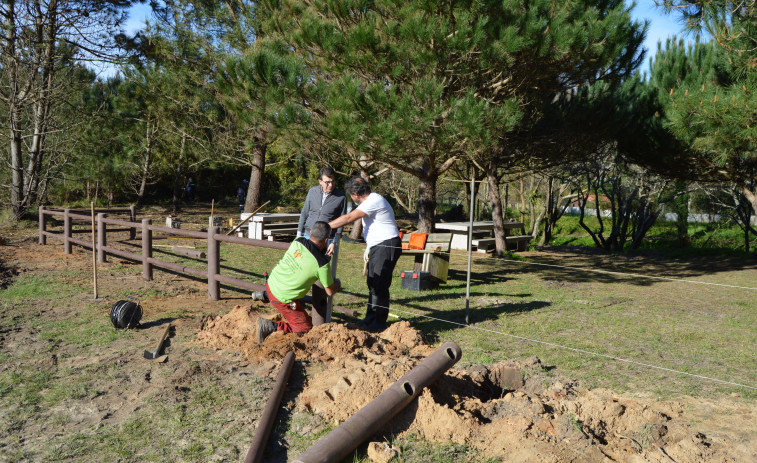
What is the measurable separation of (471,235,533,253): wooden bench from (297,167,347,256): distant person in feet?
29.0

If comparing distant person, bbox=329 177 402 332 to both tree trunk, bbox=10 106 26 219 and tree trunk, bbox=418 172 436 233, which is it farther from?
tree trunk, bbox=10 106 26 219

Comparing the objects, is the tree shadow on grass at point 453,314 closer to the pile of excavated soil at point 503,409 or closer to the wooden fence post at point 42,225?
the pile of excavated soil at point 503,409

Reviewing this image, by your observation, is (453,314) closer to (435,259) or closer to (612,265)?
(435,259)

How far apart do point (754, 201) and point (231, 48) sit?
14098mm

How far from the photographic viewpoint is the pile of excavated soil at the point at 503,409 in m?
3.02

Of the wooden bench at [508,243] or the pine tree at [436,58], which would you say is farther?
the wooden bench at [508,243]

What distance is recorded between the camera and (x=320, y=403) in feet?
11.5

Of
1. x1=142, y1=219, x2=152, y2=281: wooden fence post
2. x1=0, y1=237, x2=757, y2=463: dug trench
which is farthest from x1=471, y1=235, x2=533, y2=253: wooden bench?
x1=0, y1=237, x2=757, y2=463: dug trench

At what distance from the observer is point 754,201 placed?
41.3ft

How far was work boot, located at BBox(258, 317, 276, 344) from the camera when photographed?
4586 millimetres

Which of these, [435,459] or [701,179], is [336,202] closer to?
[435,459]

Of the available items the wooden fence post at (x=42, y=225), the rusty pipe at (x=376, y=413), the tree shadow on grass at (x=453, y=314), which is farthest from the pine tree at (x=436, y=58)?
the wooden fence post at (x=42, y=225)

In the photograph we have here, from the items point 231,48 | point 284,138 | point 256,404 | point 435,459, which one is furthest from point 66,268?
point 231,48

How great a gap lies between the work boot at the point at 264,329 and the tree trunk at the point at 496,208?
8.95m
